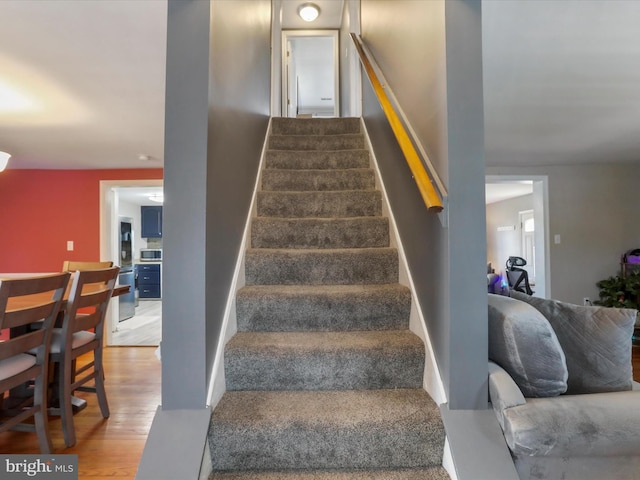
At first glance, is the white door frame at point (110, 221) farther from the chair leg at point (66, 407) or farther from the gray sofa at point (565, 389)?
the gray sofa at point (565, 389)

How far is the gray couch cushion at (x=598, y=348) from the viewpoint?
114 centimetres

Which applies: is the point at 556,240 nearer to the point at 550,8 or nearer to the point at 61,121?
the point at 550,8

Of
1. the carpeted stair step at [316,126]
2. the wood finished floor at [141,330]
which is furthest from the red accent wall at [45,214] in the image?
the carpeted stair step at [316,126]

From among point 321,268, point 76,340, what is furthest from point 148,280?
point 321,268

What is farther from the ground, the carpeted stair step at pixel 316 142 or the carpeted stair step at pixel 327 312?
the carpeted stair step at pixel 316 142

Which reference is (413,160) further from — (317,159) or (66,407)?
(66,407)

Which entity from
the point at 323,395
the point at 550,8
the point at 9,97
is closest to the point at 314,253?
the point at 323,395

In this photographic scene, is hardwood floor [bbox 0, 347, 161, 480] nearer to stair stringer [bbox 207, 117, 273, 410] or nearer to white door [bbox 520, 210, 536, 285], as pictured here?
stair stringer [bbox 207, 117, 273, 410]

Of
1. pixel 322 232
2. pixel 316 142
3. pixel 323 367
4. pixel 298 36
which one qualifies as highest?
pixel 298 36

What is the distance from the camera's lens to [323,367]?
1371 mm

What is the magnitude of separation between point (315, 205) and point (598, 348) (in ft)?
5.33

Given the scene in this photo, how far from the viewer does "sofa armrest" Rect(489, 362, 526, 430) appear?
1083mm

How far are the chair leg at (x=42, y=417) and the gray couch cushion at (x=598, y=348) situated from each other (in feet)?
8.05

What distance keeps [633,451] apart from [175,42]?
2.11 metres
